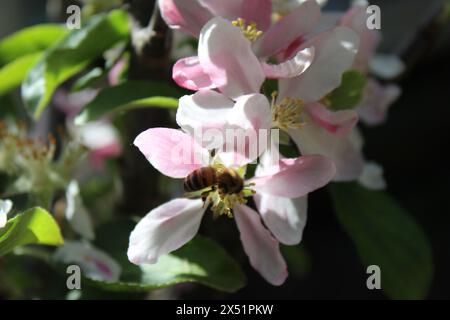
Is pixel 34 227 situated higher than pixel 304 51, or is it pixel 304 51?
pixel 304 51

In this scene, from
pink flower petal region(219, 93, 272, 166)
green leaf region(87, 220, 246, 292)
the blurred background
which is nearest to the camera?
pink flower petal region(219, 93, 272, 166)

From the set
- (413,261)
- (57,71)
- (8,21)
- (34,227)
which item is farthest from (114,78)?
(8,21)

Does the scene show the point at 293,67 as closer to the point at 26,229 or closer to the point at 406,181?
the point at 26,229

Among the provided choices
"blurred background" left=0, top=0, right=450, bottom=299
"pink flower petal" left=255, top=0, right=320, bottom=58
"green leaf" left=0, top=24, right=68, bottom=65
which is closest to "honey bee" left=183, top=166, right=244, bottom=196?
"pink flower petal" left=255, top=0, right=320, bottom=58

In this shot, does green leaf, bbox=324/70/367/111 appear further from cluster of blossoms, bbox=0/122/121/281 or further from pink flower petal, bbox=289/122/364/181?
cluster of blossoms, bbox=0/122/121/281

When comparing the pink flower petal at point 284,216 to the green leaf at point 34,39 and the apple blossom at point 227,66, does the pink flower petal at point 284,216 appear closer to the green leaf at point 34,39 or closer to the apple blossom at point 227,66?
the apple blossom at point 227,66
